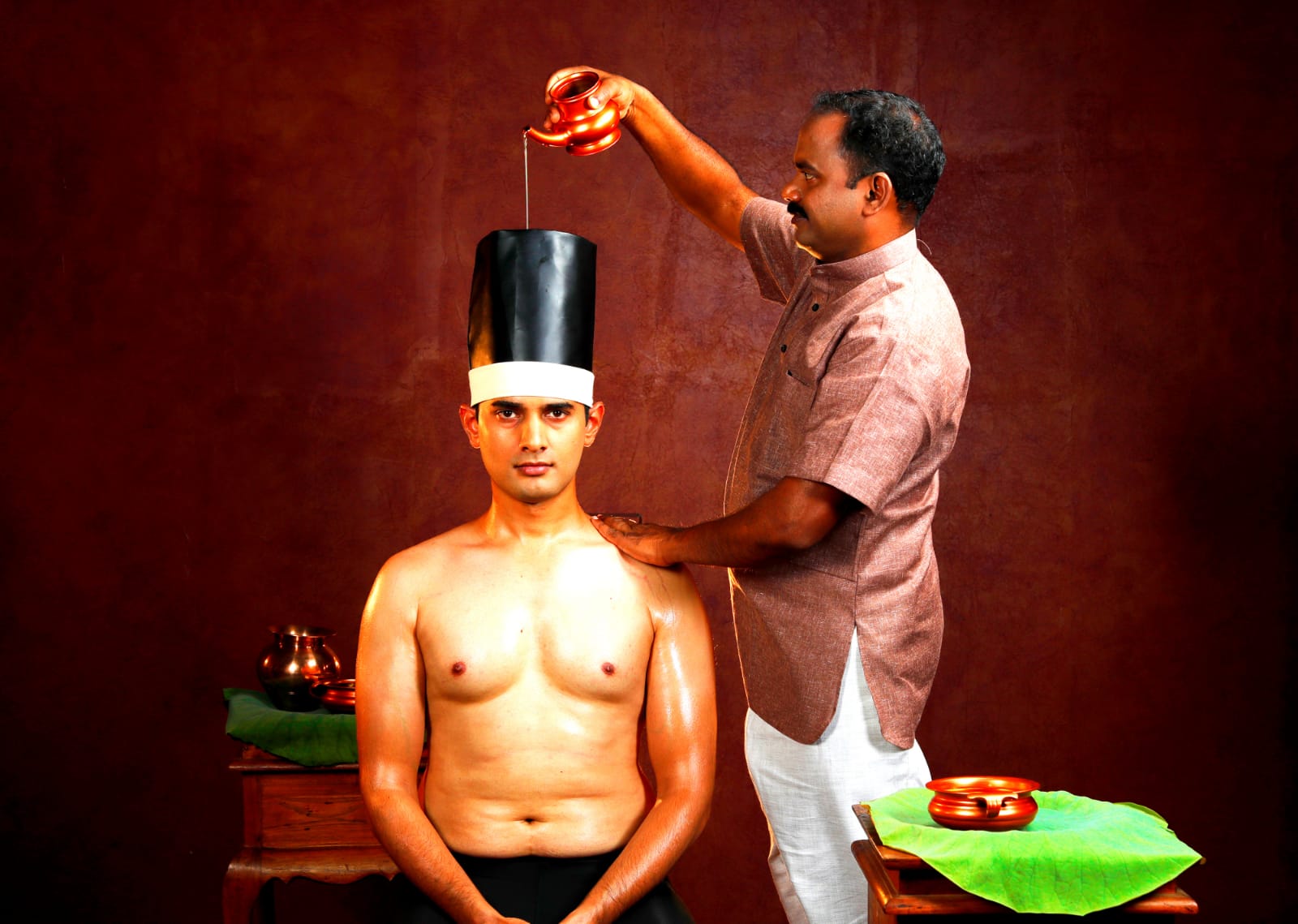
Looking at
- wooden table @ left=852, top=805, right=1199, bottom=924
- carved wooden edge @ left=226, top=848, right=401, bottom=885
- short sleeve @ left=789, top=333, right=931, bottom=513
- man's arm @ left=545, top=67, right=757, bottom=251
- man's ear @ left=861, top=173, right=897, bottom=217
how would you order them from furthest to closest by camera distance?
carved wooden edge @ left=226, top=848, right=401, bottom=885 → man's arm @ left=545, top=67, right=757, bottom=251 → man's ear @ left=861, top=173, right=897, bottom=217 → short sleeve @ left=789, top=333, right=931, bottom=513 → wooden table @ left=852, top=805, right=1199, bottom=924

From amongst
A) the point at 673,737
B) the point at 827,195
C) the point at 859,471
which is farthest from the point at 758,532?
the point at 827,195

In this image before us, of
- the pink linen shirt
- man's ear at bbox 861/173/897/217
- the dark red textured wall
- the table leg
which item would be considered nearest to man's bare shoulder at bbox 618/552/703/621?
the pink linen shirt

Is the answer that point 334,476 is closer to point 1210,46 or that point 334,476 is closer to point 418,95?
point 418,95

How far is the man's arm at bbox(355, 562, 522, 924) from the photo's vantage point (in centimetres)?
227

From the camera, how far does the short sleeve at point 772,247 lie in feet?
8.98

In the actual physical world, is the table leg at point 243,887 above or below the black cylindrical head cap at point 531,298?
below

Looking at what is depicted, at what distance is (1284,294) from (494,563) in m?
2.65

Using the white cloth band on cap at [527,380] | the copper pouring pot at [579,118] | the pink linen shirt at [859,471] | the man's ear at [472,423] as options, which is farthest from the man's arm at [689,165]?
the man's ear at [472,423]

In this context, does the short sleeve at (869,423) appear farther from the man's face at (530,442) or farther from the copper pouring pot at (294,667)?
the copper pouring pot at (294,667)

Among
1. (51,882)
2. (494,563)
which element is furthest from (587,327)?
(51,882)

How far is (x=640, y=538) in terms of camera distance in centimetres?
249

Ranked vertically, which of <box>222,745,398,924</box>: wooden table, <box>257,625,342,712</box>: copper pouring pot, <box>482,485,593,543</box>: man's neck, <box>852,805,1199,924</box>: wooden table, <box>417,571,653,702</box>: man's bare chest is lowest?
<box>222,745,398,924</box>: wooden table

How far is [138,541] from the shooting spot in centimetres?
381

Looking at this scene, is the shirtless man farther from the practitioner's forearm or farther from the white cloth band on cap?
the practitioner's forearm
